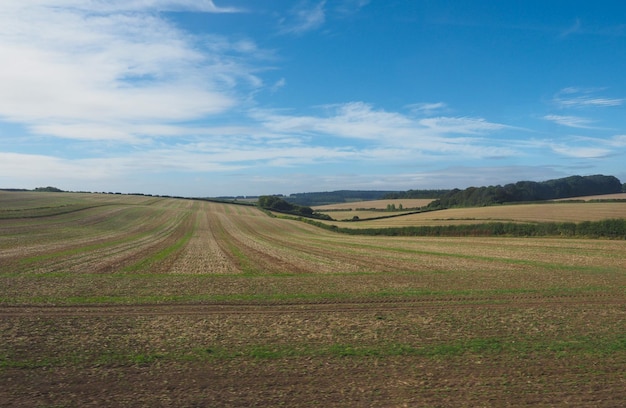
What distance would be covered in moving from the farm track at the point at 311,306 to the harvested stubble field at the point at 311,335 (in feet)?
0.24

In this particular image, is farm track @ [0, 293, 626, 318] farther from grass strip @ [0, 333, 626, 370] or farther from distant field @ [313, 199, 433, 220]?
distant field @ [313, 199, 433, 220]

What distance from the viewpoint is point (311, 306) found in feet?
51.6

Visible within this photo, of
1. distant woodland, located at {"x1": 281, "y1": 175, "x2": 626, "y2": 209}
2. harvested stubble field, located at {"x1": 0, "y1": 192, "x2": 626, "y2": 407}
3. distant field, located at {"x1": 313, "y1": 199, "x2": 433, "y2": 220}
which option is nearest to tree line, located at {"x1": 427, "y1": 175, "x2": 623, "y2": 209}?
distant woodland, located at {"x1": 281, "y1": 175, "x2": 626, "y2": 209}

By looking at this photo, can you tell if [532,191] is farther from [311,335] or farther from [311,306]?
[311,335]

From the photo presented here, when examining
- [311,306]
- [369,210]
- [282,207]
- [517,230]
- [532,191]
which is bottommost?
[311,306]

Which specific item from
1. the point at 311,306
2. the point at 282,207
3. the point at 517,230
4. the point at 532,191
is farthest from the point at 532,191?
the point at 311,306

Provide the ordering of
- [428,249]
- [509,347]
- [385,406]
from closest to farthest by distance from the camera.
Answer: [385,406] → [509,347] → [428,249]

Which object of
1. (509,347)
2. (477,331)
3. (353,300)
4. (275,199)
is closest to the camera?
(509,347)

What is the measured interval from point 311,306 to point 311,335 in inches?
139

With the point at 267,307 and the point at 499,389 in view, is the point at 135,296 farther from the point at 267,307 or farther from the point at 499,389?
the point at 499,389

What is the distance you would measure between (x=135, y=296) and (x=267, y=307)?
531 centimetres

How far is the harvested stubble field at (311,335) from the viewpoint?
862 cm

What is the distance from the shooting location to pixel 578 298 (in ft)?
55.5

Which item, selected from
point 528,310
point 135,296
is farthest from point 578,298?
point 135,296
